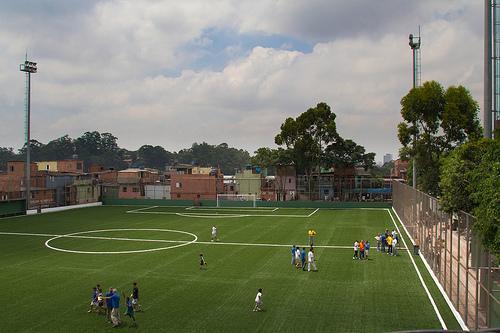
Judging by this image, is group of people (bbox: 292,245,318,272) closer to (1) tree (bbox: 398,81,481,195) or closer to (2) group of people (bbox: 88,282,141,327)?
(2) group of people (bbox: 88,282,141,327)

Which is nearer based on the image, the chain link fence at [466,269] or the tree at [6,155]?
the chain link fence at [466,269]

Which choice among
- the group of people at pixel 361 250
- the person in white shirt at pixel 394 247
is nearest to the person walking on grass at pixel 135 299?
the group of people at pixel 361 250

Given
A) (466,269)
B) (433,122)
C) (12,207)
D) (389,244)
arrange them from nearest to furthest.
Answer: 1. (466,269)
2. (389,244)
3. (433,122)
4. (12,207)

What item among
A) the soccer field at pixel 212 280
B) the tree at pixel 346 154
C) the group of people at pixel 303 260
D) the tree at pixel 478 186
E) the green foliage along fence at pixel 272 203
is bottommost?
the soccer field at pixel 212 280

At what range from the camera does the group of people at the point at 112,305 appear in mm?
18641

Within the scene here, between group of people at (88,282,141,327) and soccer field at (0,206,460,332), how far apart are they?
39 centimetres

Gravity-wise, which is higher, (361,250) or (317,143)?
(317,143)

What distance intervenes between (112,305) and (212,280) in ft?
25.9

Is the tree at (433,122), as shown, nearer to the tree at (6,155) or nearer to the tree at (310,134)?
the tree at (310,134)

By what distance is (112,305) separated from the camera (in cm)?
1869

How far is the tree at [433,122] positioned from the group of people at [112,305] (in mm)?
31224

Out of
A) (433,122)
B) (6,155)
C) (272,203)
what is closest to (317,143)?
(272,203)

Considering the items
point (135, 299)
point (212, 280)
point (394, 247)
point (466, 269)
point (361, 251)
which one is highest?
point (466, 269)

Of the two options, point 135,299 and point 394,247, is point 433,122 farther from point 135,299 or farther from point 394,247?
point 135,299
